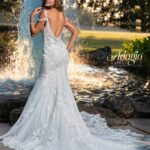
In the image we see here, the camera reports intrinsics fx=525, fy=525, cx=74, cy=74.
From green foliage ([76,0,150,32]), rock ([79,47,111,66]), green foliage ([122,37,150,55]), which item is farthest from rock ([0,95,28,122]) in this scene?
green foliage ([76,0,150,32])

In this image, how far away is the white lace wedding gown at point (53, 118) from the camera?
6320 mm

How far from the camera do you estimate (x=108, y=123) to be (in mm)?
8094

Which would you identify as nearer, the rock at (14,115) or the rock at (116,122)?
the rock at (14,115)

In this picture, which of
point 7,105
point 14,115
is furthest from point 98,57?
point 14,115

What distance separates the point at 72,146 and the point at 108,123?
6.48 feet

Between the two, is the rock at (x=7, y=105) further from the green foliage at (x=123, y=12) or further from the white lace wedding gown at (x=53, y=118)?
the green foliage at (x=123, y=12)

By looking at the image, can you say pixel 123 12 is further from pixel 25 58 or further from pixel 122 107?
pixel 122 107

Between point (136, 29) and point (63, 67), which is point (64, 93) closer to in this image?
point (63, 67)

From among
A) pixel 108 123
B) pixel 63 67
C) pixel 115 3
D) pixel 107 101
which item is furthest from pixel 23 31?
pixel 115 3

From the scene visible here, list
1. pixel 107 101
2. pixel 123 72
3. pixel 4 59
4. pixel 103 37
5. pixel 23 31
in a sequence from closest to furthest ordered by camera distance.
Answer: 1. pixel 107 101
2. pixel 23 31
3. pixel 123 72
4. pixel 4 59
5. pixel 103 37

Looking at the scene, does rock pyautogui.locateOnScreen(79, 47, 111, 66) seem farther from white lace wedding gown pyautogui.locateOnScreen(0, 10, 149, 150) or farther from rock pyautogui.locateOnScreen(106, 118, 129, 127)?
white lace wedding gown pyautogui.locateOnScreen(0, 10, 149, 150)

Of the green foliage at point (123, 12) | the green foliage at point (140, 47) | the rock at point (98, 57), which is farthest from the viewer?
the green foliage at point (123, 12)

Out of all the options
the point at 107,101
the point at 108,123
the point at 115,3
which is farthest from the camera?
the point at 115,3

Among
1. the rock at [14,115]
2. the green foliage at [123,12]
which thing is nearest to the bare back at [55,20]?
the rock at [14,115]
